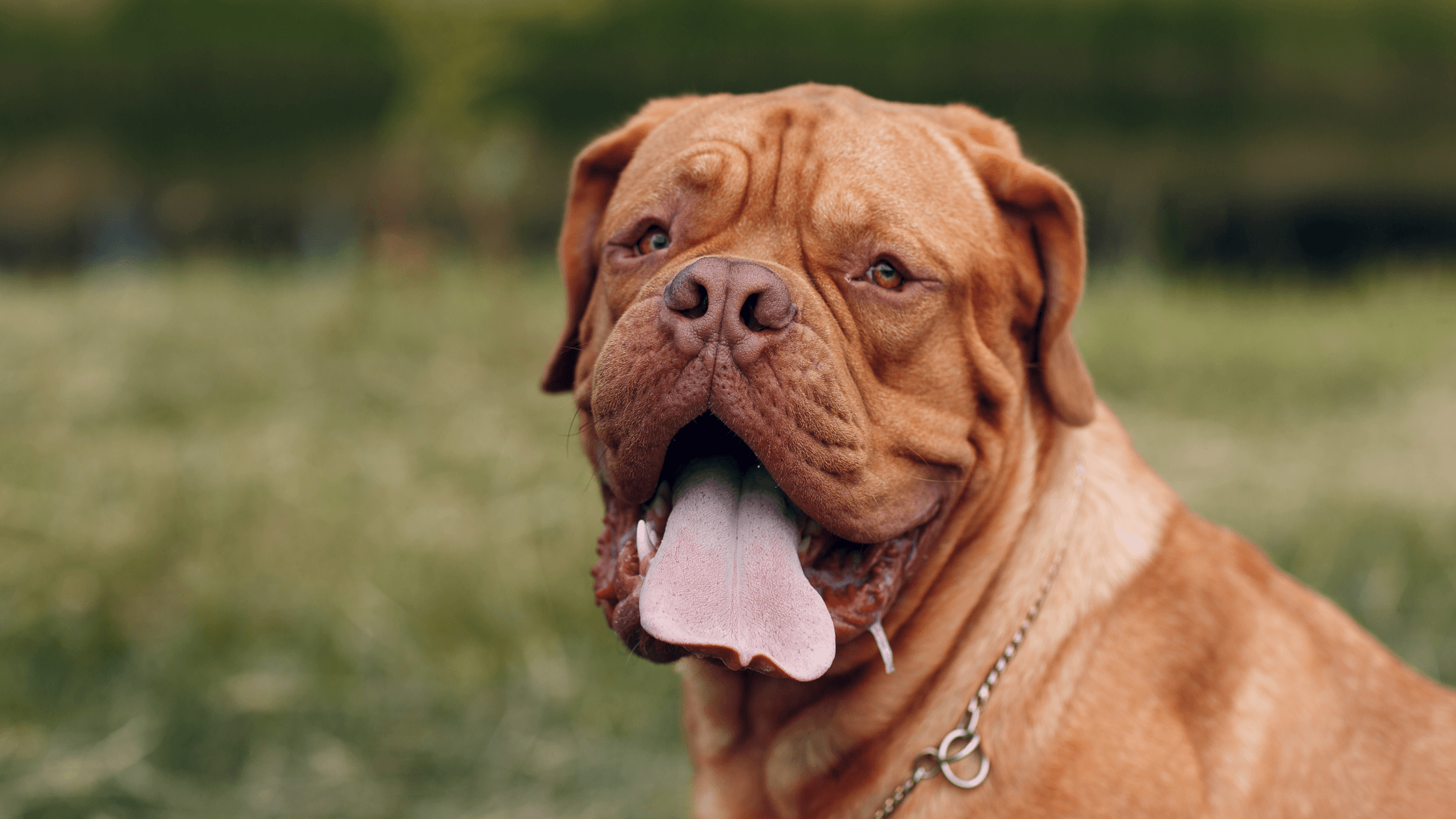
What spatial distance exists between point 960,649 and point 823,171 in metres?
1.05

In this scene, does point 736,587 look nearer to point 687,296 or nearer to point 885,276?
point 687,296

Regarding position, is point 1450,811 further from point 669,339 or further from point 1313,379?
point 1313,379

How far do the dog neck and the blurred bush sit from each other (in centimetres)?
755

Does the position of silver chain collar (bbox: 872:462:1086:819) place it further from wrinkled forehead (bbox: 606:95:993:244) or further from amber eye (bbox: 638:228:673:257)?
amber eye (bbox: 638:228:673:257)

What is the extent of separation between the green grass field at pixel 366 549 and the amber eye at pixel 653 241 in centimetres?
177

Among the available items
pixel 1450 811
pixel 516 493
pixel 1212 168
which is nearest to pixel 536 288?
pixel 516 493

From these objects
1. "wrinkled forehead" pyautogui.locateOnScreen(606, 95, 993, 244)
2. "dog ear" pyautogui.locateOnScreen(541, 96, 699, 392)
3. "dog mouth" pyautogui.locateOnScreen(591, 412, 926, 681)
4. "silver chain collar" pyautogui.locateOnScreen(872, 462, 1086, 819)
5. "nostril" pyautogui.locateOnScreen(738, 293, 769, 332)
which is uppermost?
"wrinkled forehead" pyautogui.locateOnScreen(606, 95, 993, 244)

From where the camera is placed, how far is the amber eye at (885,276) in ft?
7.22

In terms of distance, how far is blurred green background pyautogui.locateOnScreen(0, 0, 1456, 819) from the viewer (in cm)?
389

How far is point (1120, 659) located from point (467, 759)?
8.09ft

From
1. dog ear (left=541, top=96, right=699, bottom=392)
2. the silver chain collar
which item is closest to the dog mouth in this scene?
the silver chain collar

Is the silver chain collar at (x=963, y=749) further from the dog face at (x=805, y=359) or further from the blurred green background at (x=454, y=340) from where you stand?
the blurred green background at (x=454, y=340)

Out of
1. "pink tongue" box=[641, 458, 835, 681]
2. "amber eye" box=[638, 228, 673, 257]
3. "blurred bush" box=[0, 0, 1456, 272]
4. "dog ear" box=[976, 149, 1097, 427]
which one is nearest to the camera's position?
"pink tongue" box=[641, 458, 835, 681]

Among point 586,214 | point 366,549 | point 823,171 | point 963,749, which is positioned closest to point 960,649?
point 963,749
